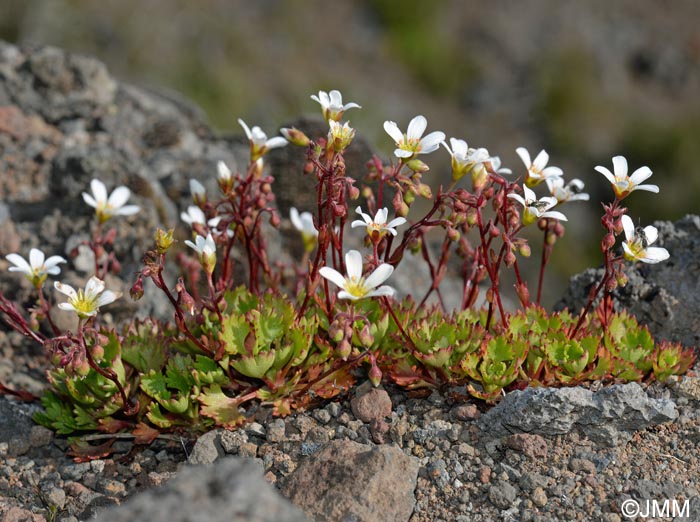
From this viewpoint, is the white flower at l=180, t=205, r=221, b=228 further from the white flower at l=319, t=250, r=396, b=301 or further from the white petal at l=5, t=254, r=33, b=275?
the white flower at l=319, t=250, r=396, b=301

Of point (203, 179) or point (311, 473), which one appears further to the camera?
point (203, 179)

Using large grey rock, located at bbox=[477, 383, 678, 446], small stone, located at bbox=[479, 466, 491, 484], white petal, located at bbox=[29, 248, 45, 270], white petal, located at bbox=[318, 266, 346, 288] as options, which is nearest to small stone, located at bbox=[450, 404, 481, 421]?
large grey rock, located at bbox=[477, 383, 678, 446]

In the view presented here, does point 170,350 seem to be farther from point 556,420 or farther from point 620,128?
point 620,128

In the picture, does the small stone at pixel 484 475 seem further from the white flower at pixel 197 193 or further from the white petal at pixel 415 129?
the white flower at pixel 197 193

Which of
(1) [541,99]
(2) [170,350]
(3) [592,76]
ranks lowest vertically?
(2) [170,350]

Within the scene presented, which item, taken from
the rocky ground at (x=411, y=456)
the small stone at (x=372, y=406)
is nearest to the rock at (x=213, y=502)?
the rocky ground at (x=411, y=456)

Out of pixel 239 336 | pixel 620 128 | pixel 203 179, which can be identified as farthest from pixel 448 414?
pixel 620 128
